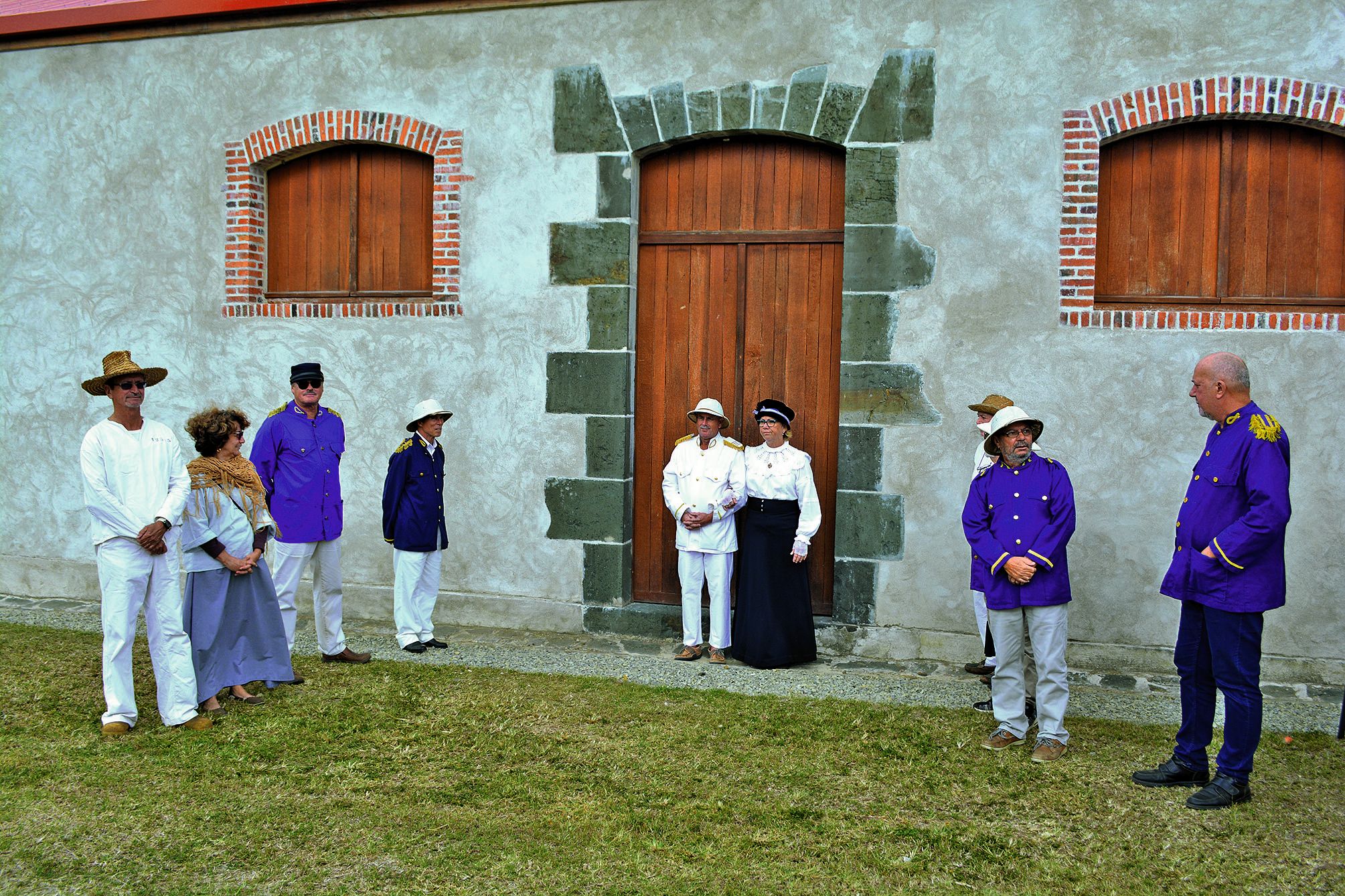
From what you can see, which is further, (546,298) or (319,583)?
(546,298)

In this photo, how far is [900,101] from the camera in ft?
23.2

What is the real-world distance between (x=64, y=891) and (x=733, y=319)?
5.27 metres

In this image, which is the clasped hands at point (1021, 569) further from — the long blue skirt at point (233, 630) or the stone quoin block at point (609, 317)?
the long blue skirt at point (233, 630)

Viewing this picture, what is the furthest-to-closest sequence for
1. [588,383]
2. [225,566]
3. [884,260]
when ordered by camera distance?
[588,383] < [884,260] < [225,566]

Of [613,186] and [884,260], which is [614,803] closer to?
[884,260]

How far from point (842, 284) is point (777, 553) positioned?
75.6 inches

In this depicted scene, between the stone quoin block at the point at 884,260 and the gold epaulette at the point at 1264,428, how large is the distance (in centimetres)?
278

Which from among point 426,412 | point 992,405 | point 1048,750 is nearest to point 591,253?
point 426,412

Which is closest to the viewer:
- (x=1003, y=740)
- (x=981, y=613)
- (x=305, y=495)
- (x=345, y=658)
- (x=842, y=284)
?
(x=1003, y=740)

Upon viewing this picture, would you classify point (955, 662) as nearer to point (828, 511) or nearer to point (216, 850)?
point (828, 511)

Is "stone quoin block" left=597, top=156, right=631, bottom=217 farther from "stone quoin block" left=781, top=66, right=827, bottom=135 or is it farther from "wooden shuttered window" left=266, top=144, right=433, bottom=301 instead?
"wooden shuttered window" left=266, top=144, right=433, bottom=301

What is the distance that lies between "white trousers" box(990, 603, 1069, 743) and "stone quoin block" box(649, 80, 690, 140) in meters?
4.01

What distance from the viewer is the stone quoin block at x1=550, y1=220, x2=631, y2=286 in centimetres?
764

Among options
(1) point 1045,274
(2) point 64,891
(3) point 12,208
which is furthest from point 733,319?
(3) point 12,208
